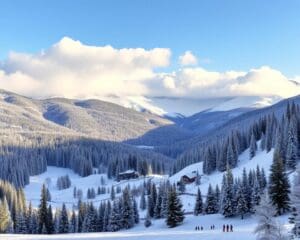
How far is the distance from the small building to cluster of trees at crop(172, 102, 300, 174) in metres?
3.89

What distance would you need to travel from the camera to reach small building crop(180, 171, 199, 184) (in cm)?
15175

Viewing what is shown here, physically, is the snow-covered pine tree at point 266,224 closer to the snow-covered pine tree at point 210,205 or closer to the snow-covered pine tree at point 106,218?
the snow-covered pine tree at point 210,205

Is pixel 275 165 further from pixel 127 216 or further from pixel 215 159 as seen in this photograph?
pixel 215 159

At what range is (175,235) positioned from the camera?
6062cm

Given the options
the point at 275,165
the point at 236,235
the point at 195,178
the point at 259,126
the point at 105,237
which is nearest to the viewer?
the point at 236,235

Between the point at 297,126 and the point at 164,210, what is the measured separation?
48147 millimetres

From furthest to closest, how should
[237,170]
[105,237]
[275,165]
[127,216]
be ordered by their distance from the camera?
[237,170] → [127,216] → [275,165] → [105,237]

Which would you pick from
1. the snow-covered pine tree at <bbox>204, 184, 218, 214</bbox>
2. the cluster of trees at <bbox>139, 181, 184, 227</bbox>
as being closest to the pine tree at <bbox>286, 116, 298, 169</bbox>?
the snow-covered pine tree at <bbox>204, 184, 218, 214</bbox>

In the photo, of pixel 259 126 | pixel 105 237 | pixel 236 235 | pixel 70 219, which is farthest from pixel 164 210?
pixel 259 126

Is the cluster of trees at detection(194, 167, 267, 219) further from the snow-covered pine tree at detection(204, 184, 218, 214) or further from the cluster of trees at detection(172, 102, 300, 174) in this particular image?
the cluster of trees at detection(172, 102, 300, 174)

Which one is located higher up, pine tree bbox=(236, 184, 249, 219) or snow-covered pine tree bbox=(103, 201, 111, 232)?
pine tree bbox=(236, 184, 249, 219)

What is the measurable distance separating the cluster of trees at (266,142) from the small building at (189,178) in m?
3.89

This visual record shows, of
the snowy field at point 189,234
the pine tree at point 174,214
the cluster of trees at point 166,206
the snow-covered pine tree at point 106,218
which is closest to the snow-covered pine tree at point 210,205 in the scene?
the snowy field at point 189,234

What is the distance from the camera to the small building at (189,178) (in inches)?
5974
